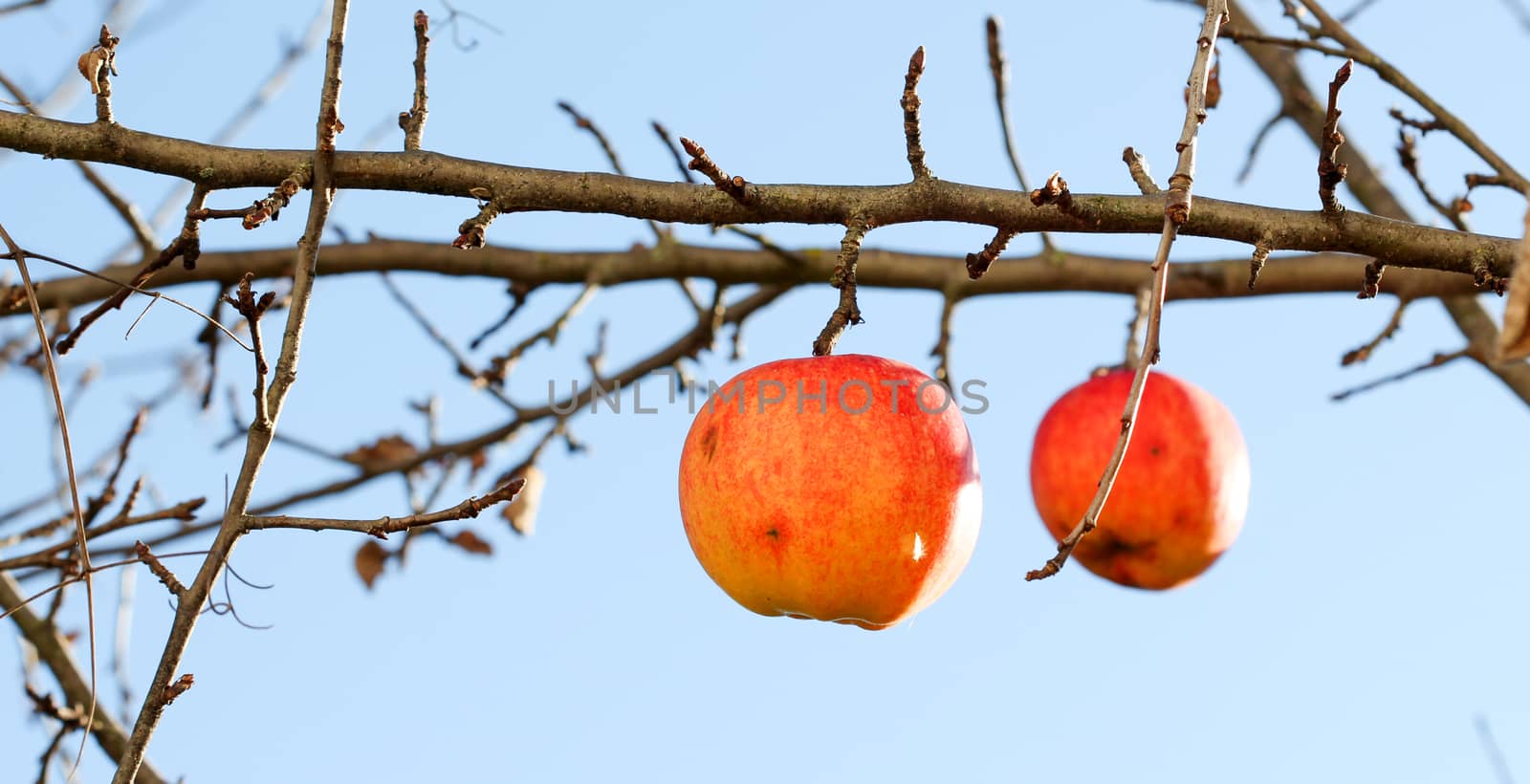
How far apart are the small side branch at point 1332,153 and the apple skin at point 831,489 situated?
0.63m

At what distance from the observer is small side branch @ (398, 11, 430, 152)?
6.67 feet

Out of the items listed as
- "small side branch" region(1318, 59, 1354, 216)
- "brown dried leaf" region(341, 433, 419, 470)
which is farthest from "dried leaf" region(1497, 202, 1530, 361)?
"brown dried leaf" region(341, 433, 419, 470)

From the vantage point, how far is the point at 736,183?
76.5 inches

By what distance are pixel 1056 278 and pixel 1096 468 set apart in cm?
89

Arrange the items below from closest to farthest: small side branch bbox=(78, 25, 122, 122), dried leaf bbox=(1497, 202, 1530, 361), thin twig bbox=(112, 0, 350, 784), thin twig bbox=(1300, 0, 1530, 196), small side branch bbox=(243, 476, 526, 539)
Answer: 1. dried leaf bbox=(1497, 202, 1530, 361)
2. thin twig bbox=(112, 0, 350, 784)
3. small side branch bbox=(243, 476, 526, 539)
4. small side branch bbox=(78, 25, 122, 122)
5. thin twig bbox=(1300, 0, 1530, 196)

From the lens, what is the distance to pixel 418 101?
2.05 meters

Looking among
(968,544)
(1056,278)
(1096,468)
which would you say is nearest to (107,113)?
(968,544)

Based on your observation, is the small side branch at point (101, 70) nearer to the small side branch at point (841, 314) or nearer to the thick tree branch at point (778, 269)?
the small side branch at point (841, 314)

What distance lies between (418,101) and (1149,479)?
1.79 metres

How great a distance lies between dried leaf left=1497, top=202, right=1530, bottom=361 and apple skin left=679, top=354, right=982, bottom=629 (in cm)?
108

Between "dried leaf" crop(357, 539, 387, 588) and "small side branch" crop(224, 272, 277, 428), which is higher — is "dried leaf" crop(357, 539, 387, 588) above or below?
above

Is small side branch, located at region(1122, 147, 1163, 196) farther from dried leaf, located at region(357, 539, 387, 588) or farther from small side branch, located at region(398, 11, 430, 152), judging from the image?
dried leaf, located at region(357, 539, 387, 588)

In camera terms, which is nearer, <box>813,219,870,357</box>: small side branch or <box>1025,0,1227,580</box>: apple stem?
<box>1025,0,1227,580</box>: apple stem

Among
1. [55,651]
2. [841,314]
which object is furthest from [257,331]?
[55,651]
